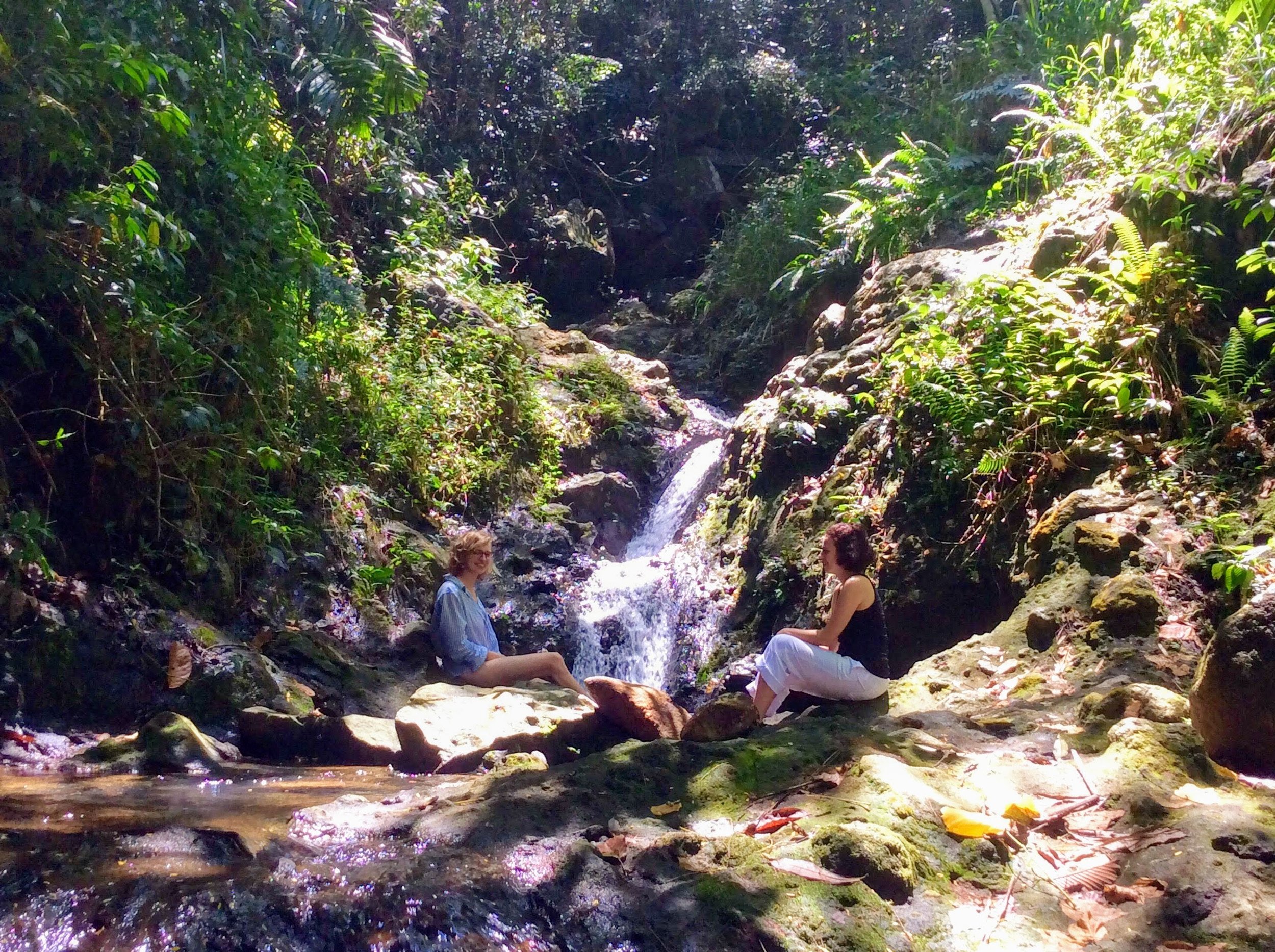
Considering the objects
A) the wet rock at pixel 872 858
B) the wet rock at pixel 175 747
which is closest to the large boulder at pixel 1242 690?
the wet rock at pixel 872 858

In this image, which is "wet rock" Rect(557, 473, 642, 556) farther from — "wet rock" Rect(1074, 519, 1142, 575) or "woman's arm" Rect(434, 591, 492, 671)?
"wet rock" Rect(1074, 519, 1142, 575)

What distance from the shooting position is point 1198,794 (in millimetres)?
2996

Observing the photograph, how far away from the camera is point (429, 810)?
327 cm

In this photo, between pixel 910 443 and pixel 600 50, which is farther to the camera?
pixel 600 50

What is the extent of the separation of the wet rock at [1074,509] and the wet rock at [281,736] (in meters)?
4.19

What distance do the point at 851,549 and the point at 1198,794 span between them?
2124mm

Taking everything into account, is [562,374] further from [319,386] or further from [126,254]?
[126,254]

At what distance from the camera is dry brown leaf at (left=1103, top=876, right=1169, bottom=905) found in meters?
2.52

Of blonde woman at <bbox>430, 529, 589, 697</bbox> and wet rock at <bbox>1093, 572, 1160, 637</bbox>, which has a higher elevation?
wet rock at <bbox>1093, 572, 1160, 637</bbox>

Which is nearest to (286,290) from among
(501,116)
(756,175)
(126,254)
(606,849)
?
(126,254)

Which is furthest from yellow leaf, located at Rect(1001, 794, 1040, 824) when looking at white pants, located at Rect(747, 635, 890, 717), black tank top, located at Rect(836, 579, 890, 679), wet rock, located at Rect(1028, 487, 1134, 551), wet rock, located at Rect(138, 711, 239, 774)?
wet rock, located at Rect(138, 711, 239, 774)

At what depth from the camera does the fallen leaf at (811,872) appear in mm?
2555

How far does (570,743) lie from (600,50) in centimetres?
1772

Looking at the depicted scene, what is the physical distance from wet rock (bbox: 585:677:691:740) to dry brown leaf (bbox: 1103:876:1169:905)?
235cm
